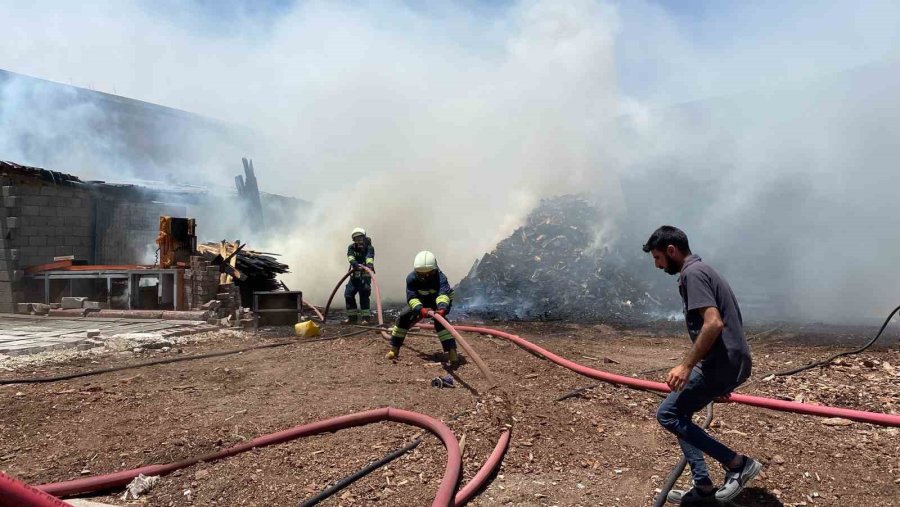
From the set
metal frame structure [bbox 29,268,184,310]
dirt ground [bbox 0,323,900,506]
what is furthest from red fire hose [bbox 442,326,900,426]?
metal frame structure [bbox 29,268,184,310]

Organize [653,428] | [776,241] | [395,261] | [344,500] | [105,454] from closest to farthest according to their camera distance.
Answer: [344,500] < [105,454] < [653,428] < [776,241] < [395,261]

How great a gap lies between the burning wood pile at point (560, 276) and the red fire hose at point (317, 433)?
8.01 meters

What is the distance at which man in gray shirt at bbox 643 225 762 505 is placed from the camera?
2.99 metres

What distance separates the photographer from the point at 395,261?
19984mm

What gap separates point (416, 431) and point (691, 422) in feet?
6.76

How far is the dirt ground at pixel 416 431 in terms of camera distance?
11.5ft

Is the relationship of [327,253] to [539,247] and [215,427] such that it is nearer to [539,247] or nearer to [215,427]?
[539,247]

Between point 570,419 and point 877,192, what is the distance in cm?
1534

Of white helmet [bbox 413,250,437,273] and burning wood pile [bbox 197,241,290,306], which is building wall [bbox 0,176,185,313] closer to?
burning wood pile [bbox 197,241,290,306]

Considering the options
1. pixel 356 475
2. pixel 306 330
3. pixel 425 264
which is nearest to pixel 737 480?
pixel 356 475

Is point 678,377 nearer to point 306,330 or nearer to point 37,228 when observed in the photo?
point 306,330

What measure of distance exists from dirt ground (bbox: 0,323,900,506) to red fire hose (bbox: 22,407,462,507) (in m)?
0.08

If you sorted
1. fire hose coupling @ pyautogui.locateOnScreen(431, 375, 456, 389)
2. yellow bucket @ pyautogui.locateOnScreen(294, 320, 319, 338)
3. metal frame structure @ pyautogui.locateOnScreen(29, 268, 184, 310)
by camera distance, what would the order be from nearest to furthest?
fire hose coupling @ pyautogui.locateOnScreen(431, 375, 456, 389) < yellow bucket @ pyautogui.locateOnScreen(294, 320, 319, 338) < metal frame structure @ pyautogui.locateOnScreen(29, 268, 184, 310)

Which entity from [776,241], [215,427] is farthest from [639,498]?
[776,241]
